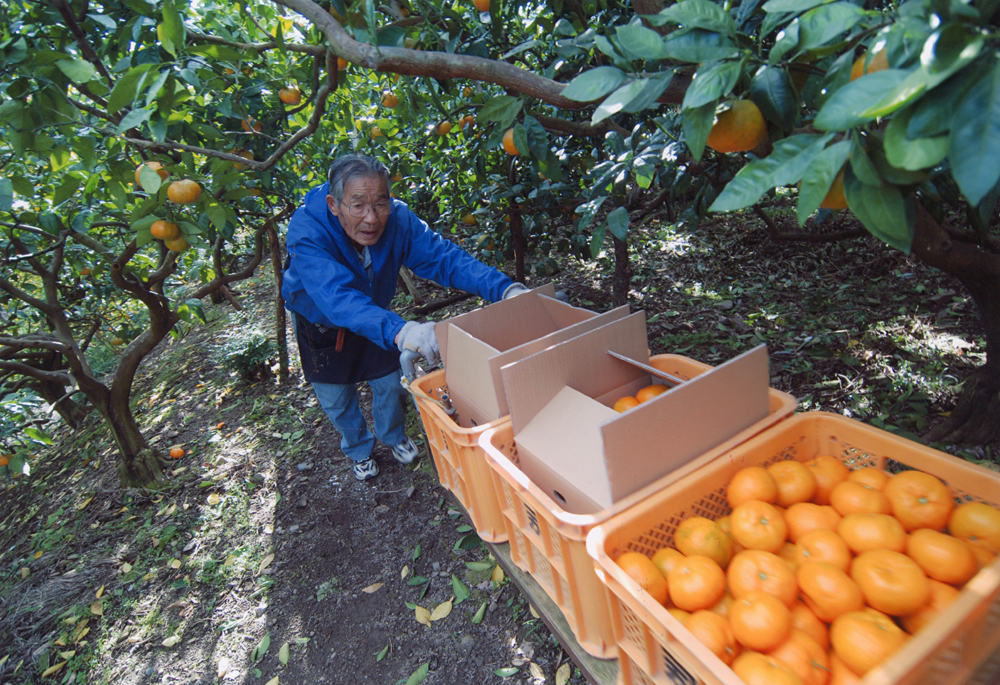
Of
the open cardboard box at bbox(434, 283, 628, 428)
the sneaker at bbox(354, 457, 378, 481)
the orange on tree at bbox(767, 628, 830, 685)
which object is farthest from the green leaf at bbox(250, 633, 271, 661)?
the orange on tree at bbox(767, 628, 830, 685)

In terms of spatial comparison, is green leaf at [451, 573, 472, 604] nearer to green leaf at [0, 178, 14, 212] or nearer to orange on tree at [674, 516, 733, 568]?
orange on tree at [674, 516, 733, 568]

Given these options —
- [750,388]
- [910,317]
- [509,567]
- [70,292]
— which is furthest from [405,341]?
[70,292]

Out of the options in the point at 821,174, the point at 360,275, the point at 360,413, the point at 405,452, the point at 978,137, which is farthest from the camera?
the point at 405,452

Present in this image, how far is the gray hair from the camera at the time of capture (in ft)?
6.93

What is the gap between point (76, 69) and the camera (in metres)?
1.45

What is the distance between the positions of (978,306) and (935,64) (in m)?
1.72

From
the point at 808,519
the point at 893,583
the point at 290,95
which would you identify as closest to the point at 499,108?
the point at 808,519

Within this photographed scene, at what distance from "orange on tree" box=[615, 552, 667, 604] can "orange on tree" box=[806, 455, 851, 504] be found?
1.51 ft

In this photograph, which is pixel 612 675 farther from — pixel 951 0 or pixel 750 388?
pixel 951 0

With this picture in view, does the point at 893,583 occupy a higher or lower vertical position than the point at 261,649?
higher

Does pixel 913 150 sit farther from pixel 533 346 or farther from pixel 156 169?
pixel 156 169

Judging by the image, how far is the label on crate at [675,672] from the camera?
3.06 ft

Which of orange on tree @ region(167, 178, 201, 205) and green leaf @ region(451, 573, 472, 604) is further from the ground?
orange on tree @ region(167, 178, 201, 205)

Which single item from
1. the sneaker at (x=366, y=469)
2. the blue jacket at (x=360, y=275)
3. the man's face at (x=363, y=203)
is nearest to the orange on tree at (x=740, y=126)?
the blue jacket at (x=360, y=275)
